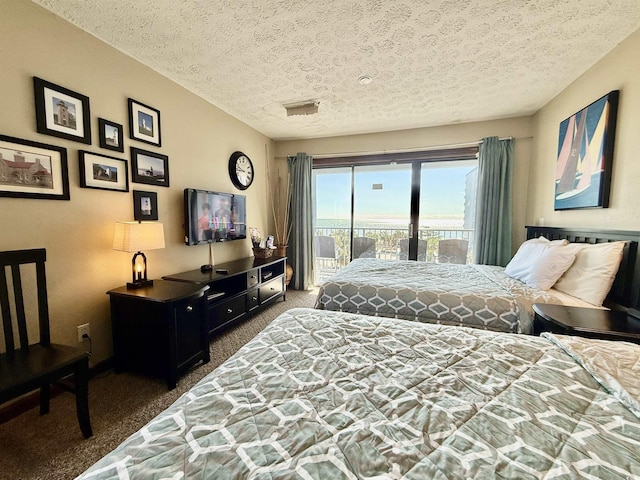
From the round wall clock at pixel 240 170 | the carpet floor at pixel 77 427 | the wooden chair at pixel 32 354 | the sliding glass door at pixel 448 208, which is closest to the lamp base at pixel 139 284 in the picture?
the wooden chair at pixel 32 354

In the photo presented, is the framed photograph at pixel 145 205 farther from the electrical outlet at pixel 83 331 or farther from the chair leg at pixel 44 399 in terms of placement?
the chair leg at pixel 44 399

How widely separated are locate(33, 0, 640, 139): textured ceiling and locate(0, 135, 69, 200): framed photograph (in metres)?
0.91

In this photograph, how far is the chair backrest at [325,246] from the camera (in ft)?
15.5

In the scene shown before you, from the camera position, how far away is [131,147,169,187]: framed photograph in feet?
7.34

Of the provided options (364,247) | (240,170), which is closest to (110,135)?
(240,170)

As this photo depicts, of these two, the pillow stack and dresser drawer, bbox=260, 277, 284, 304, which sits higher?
the pillow stack

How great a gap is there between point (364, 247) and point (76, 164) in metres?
3.63

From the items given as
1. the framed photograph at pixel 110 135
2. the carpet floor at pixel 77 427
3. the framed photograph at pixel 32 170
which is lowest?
the carpet floor at pixel 77 427

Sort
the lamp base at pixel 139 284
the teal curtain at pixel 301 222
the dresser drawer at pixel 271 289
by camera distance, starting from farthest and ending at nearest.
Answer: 1. the teal curtain at pixel 301 222
2. the dresser drawer at pixel 271 289
3. the lamp base at pixel 139 284

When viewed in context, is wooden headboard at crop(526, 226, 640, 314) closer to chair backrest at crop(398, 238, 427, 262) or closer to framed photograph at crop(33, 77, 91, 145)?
chair backrest at crop(398, 238, 427, 262)

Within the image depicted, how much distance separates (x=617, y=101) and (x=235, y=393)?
315cm

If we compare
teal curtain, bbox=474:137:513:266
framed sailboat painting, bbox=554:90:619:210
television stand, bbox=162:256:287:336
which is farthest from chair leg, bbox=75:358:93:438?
teal curtain, bbox=474:137:513:266

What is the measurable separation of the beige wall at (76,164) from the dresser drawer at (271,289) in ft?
3.11

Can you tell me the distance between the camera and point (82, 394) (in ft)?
4.70
